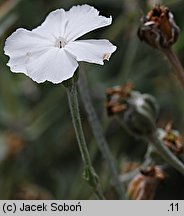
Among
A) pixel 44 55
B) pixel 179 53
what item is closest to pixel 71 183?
pixel 179 53

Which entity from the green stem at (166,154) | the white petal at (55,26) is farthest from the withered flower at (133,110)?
the white petal at (55,26)

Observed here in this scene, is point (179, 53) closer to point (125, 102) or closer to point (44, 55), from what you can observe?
point (125, 102)

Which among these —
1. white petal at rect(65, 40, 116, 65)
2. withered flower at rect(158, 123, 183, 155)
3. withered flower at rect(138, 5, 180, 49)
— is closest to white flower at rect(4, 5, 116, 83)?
white petal at rect(65, 40, 116, 65)

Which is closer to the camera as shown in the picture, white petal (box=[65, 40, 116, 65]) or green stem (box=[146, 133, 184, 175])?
white petal (box=[65, 40, 116, 65])

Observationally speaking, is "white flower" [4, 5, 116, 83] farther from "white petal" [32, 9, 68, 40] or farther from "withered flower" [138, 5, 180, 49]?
"withered flower" [138, 5, 180, 49]
